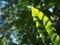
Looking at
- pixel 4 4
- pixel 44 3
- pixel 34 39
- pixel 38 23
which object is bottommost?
pixel 34 39

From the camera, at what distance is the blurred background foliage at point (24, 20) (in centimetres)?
200

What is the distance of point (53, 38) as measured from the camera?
1.29 metres

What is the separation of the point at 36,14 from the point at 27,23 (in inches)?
59.1

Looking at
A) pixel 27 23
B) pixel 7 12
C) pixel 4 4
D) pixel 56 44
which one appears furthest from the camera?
pixel 7 12

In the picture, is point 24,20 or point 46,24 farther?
point 24,20

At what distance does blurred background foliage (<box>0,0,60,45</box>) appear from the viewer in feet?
6.55

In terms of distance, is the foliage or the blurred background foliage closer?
the foliage

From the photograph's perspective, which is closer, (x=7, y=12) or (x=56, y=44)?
(x=56, y=44)

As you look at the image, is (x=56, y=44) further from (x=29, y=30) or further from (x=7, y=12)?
(x=7, y=12)

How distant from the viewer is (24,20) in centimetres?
283

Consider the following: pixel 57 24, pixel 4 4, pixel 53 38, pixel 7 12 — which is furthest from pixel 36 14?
pixel 7 12

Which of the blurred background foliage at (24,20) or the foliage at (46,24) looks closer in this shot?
the foliage at (46,24)

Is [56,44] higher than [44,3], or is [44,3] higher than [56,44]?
[44,3]

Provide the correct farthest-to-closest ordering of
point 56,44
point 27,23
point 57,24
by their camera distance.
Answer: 1. point 27,23
2. point 57,24
3. point 56,44
